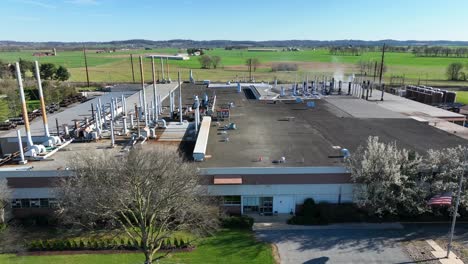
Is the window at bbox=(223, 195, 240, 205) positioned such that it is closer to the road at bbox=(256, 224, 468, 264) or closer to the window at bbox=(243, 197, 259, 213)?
the window at bbox=(243, 197, 259, 213)

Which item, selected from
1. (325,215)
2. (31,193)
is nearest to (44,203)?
(31,193)

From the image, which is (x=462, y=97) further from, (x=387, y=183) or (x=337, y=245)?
(x=337, y=245)

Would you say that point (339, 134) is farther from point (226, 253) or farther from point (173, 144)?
point (226, 253)

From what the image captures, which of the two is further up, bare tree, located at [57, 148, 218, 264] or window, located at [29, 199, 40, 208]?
bare tree, located at [57, 148, 218, 264]

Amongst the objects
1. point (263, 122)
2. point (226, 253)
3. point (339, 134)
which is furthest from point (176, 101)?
point (226, 253)

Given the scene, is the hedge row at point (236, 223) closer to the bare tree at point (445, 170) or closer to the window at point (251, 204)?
the window at point (251, 204)

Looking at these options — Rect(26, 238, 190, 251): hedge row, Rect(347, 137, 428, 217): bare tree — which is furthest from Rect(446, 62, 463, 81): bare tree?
Rect(26, 238, 190, 251): hedge row

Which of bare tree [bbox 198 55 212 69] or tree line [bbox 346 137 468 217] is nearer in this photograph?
tree line [bbox 346 137 468 217]

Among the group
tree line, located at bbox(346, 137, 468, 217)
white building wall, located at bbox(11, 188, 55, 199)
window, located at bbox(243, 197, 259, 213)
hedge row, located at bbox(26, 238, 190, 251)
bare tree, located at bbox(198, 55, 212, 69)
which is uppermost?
bare tree, located at bbox(198, 55, 212, 69)
